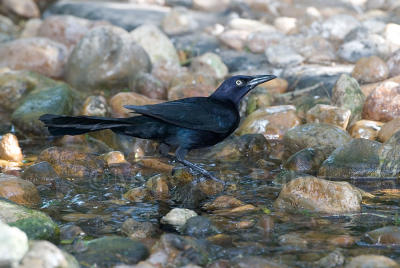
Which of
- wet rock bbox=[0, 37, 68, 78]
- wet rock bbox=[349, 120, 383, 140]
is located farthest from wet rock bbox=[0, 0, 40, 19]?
wet rock bbox=[349, 120, 383, 140]

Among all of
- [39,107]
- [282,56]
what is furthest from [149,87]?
[282,56]

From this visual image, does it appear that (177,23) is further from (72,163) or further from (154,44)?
(72,163)

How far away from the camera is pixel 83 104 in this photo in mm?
8281

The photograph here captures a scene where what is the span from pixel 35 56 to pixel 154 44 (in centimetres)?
199

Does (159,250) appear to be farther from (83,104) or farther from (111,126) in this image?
(83,104)

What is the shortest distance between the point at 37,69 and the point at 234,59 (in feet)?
10.9

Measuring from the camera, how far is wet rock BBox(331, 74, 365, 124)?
24.4 feet

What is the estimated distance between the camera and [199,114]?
559 centimetres

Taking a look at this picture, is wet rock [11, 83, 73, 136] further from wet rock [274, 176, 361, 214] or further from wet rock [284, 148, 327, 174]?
wet rock [274, 176, 361, 214]

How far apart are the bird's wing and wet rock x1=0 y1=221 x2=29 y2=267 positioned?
7.34ft

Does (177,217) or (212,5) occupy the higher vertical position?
(212,5)

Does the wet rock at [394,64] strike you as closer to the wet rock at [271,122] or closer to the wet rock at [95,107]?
the wet rock at [271,122]

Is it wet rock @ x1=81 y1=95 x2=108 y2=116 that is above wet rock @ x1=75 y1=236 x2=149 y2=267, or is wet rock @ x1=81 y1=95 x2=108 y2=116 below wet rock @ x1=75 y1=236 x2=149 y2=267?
below

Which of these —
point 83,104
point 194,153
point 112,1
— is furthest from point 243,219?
point 112,1
